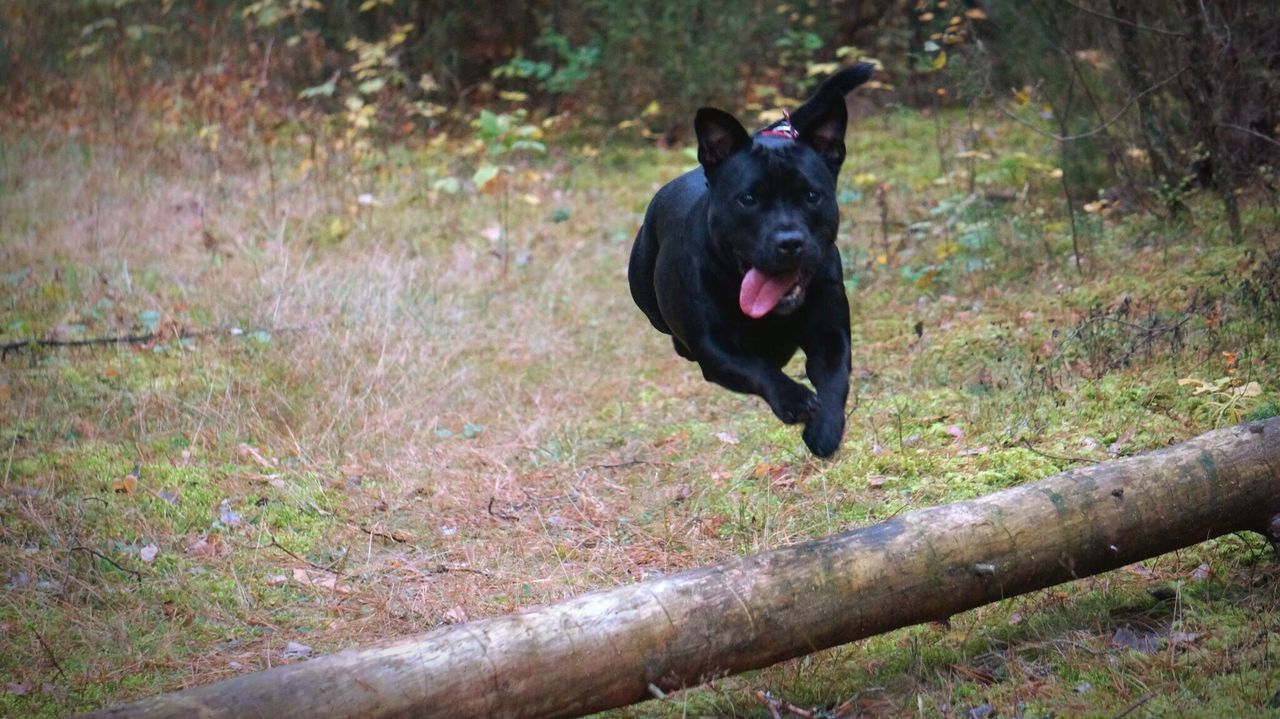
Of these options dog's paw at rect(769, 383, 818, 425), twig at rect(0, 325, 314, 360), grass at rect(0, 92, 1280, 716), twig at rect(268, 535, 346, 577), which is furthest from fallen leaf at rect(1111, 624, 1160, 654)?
twig at rect(0, 325, 314, 360)

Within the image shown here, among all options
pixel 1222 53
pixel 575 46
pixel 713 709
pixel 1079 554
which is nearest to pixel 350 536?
pixel 713 709

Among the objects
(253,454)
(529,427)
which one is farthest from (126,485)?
(529,427)

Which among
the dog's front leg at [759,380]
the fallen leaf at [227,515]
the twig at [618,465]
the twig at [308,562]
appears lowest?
the twig at [618,465]

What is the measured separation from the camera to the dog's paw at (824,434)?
161 inches

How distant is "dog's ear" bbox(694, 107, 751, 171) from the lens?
4.46m

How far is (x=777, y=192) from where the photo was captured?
440cm

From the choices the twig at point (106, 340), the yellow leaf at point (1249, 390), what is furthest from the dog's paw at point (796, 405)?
the twig at point (106, 340)

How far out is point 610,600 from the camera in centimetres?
329

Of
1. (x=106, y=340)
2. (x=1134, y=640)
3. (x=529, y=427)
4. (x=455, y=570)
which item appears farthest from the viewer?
(x=106, y=340)

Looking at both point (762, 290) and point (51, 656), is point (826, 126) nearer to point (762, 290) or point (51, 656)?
point (762, 290)

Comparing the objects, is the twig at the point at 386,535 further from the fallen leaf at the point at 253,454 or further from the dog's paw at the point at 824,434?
the dog's paw at the point at 824,434

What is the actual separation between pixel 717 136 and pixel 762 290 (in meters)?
0.63

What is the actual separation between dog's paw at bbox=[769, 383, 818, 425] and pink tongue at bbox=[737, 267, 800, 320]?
0.31 metres

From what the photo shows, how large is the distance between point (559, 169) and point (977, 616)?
846cm
